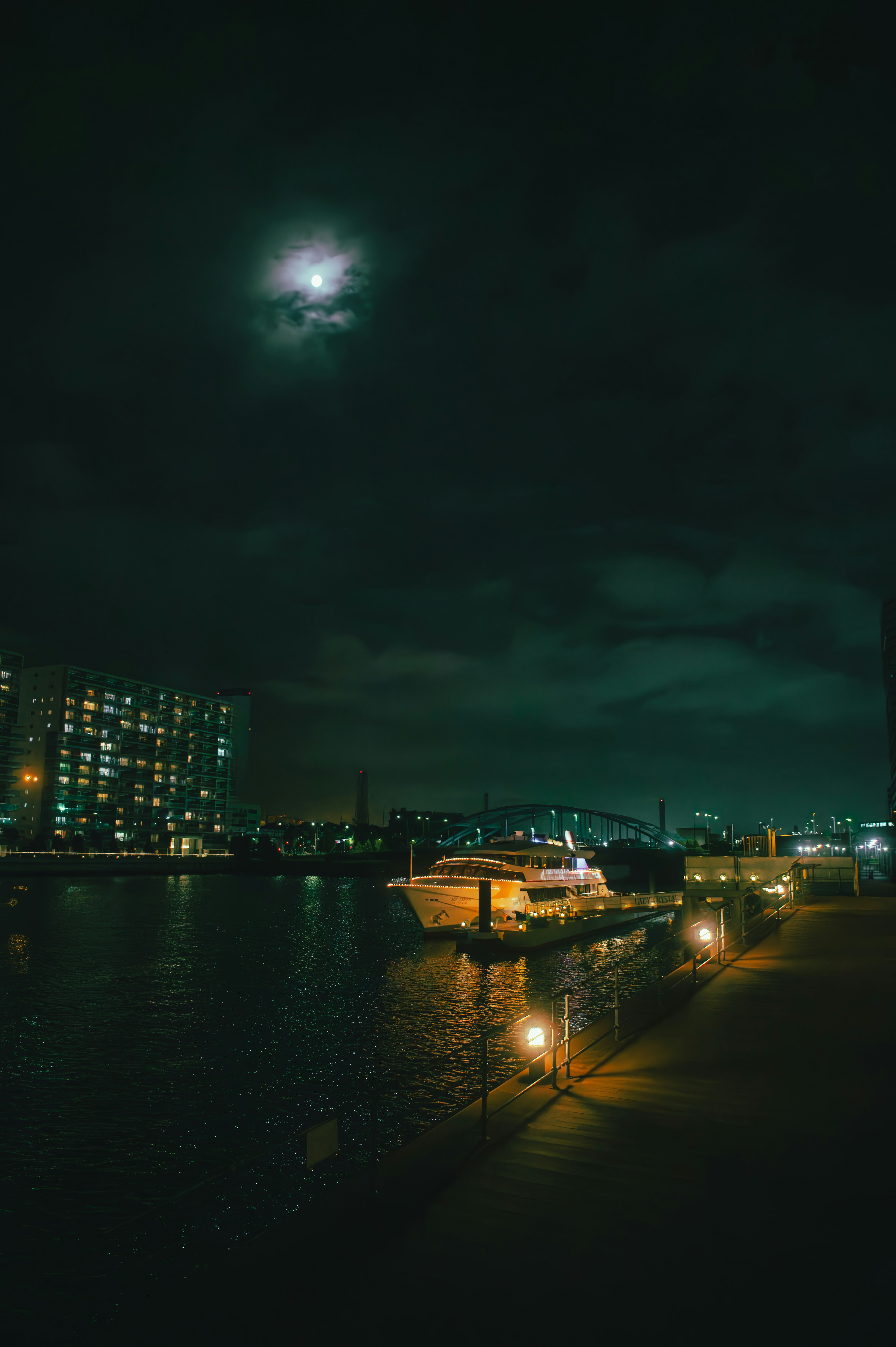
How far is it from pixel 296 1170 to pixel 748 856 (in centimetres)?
7886

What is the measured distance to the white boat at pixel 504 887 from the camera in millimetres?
65875

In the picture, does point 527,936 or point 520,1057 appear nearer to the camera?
point 520,1057

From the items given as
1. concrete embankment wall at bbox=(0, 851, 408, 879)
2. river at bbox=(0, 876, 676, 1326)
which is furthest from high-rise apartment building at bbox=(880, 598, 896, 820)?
river at bbox=(0, 876, 676, 1326)

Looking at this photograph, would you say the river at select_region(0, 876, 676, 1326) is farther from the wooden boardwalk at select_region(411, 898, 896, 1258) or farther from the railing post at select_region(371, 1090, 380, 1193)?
the wooden boardwalk at select_region(411, 898, 896, 1258)

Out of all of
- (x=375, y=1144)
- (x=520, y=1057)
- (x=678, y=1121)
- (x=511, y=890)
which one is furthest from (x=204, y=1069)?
(x=511, y=890)

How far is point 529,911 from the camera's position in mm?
69188

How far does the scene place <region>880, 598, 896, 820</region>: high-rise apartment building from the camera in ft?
590

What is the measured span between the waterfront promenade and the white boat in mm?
51133

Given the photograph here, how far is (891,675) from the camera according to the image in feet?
612

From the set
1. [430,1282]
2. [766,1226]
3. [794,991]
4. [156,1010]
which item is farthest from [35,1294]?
[156,1010]

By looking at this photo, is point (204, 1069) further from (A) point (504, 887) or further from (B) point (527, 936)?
(A) point (504, 887)

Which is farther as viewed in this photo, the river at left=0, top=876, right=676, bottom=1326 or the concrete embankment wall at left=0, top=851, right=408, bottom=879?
the concrete embankment wall at left=0, top=851, right=408, bottom=879

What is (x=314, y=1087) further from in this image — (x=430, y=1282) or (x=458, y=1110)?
(x=430, y=1282)

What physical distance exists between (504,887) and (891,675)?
15244 centimetres
